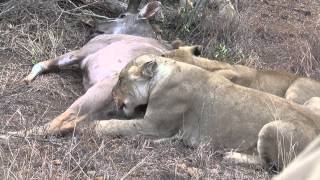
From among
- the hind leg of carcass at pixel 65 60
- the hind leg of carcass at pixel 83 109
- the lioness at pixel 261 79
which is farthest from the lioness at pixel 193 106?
the hind leg of carcass at pixel 65 60

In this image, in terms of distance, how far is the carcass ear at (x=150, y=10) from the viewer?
21.9 ft

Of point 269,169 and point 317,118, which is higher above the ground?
point 317,118

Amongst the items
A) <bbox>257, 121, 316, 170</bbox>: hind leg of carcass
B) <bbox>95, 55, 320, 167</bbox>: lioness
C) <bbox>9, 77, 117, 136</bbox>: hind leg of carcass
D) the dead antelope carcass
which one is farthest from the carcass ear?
<bbox>257, 121, 316, 170</bbox>: hind leg of carcass

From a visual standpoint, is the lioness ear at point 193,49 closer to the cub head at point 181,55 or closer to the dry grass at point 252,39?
the cub head at point 181,55

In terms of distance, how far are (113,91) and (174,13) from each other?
3.31 m

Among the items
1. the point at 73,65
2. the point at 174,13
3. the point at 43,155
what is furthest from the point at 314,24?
the point at 43,155

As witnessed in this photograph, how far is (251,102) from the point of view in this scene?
14.8 feet

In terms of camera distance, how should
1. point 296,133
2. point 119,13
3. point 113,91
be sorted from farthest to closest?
point 119,13 < point 113,91 < point 296,133

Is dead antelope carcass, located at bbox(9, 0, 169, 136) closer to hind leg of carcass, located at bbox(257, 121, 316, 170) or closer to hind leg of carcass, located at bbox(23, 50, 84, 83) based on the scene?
hind leg of carcass, located at bbox(23, 50, 84, 83)

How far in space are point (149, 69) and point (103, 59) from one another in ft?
3.17

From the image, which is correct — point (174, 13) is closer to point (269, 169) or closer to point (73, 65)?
point (73, 65)

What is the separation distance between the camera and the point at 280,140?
13.3 ft

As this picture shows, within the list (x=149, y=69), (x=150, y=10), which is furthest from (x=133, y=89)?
(x=150, y=10)

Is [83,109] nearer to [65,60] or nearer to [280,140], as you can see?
[65,60]
